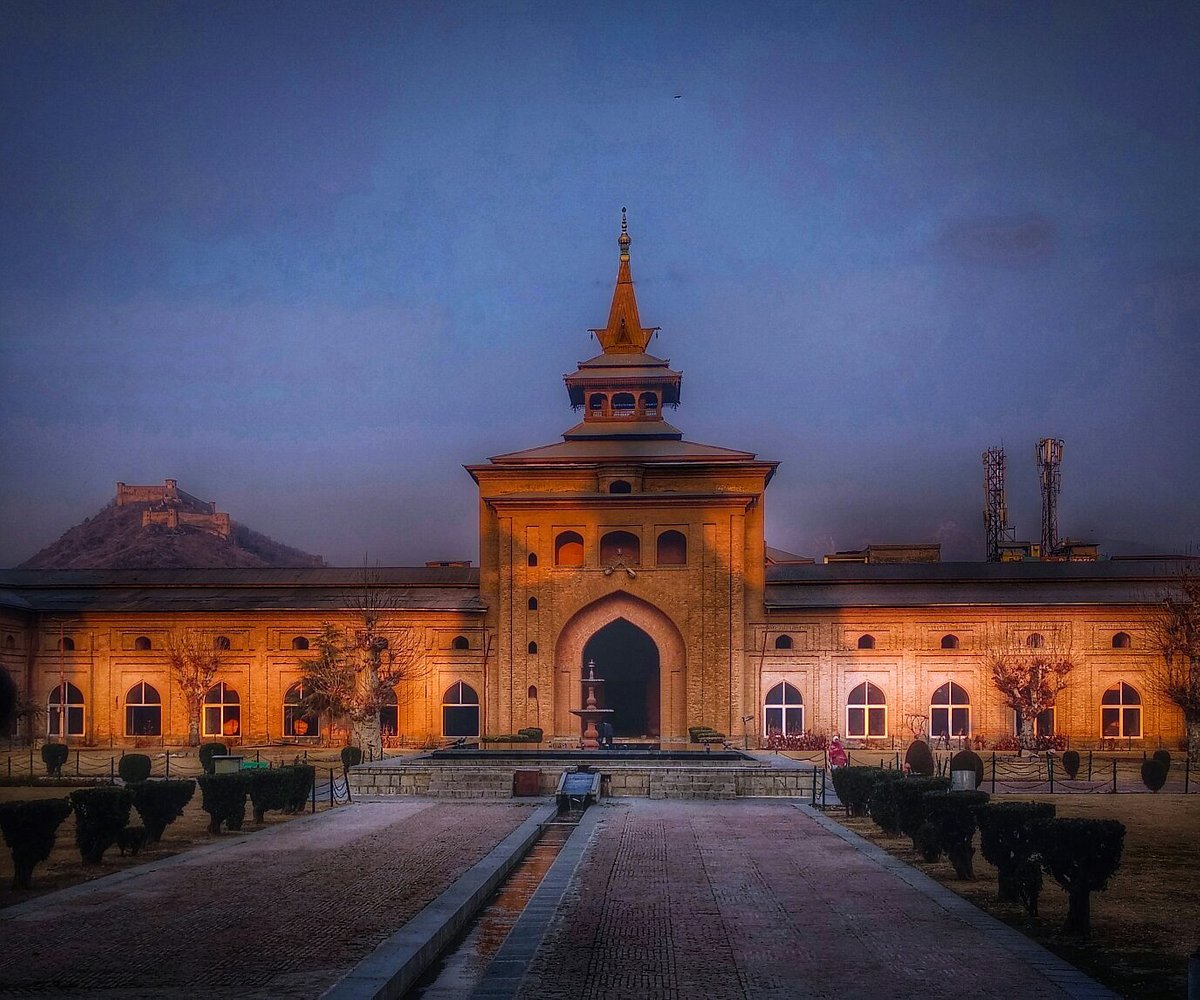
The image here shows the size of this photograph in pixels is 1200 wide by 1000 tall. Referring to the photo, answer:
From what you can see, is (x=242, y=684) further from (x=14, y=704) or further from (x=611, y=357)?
(x=14, y=704)

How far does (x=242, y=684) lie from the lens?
46.8 meters

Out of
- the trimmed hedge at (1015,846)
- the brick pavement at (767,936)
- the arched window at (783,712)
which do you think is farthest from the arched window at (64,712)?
the trimmed hedge at (1015,846)

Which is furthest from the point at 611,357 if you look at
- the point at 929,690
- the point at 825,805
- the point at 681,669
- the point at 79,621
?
the point at 825,805

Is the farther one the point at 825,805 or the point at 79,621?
the point at 79,621

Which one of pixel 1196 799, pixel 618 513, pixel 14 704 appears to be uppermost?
pixel 618 513

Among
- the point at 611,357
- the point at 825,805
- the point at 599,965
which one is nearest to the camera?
the point at 599,965

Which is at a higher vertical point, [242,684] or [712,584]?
[712,584]

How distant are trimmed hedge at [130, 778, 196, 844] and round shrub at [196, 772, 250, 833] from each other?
60.9 inches

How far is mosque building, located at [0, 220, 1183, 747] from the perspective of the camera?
148ft

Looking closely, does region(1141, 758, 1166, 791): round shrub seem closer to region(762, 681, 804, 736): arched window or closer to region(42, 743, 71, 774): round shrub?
region(762, 681, 804, 736): arched window

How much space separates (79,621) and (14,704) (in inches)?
1659

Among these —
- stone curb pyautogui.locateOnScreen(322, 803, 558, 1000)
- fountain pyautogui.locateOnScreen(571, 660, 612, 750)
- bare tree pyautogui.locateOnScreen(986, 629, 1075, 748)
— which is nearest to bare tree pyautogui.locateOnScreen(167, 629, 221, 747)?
fountain pyautogui.locateOnScreen(571, 660, 612, 750)

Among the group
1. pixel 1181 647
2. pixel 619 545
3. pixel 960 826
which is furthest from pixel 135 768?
pixel 1181 647

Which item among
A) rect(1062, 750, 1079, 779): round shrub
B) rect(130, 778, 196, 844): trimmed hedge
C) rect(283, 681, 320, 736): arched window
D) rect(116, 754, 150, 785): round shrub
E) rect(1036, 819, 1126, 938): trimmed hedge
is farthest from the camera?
rect(283, 681, 320, 736): arched window
